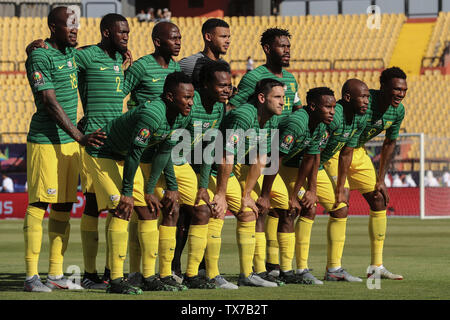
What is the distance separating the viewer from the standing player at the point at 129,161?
7531 mm

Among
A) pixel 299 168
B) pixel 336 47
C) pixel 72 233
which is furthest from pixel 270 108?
pixel 336 47

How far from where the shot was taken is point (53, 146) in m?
8.16

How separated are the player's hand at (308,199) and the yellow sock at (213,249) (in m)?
0.98

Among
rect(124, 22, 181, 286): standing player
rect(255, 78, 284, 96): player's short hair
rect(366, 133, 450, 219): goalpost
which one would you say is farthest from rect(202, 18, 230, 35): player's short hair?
rect(366, 133, 450, 219): goalpost

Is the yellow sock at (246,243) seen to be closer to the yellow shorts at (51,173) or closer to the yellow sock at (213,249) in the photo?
the yellow sock at (213,249)

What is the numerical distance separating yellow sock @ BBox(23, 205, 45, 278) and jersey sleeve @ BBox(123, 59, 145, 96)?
144cm

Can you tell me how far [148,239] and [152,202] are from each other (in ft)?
1.11

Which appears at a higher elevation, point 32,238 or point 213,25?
point 213,25

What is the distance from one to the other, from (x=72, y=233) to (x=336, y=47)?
21.9m

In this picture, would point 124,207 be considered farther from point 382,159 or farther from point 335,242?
point 382,159

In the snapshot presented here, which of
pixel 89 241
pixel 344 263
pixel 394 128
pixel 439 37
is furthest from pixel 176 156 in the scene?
pixel 439 37

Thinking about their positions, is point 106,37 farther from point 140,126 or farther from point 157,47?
point 140,126

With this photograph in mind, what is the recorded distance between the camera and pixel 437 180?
2498 cm
